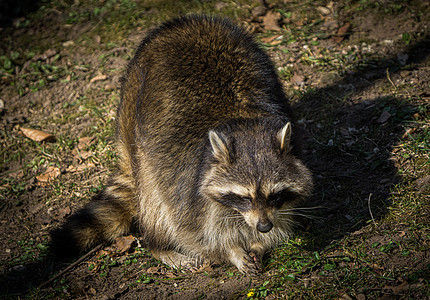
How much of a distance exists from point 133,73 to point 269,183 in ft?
5.80

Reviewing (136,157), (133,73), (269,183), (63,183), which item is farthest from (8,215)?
(269,183)

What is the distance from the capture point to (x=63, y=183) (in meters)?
4.84

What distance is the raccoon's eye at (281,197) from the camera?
305 centimetres

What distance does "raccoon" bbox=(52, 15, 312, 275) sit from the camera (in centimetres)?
311

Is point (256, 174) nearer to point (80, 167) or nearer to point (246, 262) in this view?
point (246, 262)

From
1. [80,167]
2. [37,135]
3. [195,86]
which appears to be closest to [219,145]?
[195,86]

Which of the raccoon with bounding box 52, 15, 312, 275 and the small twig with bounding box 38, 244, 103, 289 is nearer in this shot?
the raccoon with bounding box 52, 15, 312, 275

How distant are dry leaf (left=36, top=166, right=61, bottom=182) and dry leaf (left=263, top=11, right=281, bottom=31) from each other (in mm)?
3309

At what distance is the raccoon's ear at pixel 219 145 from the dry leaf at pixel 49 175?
2507mm

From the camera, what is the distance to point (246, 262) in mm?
3410

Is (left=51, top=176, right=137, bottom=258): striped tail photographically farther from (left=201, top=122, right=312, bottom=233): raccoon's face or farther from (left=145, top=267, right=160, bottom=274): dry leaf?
(left=201, top=122, right=312, bottom=233): raccoon's face

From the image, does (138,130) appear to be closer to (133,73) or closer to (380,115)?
(133,73)

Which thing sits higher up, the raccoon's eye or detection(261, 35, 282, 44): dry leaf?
detection(261, 35, 282, 44): dry leaf

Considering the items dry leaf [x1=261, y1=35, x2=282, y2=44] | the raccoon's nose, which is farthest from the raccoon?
dry leaf [x1=261, y1=35, x2=282, y2=44]
